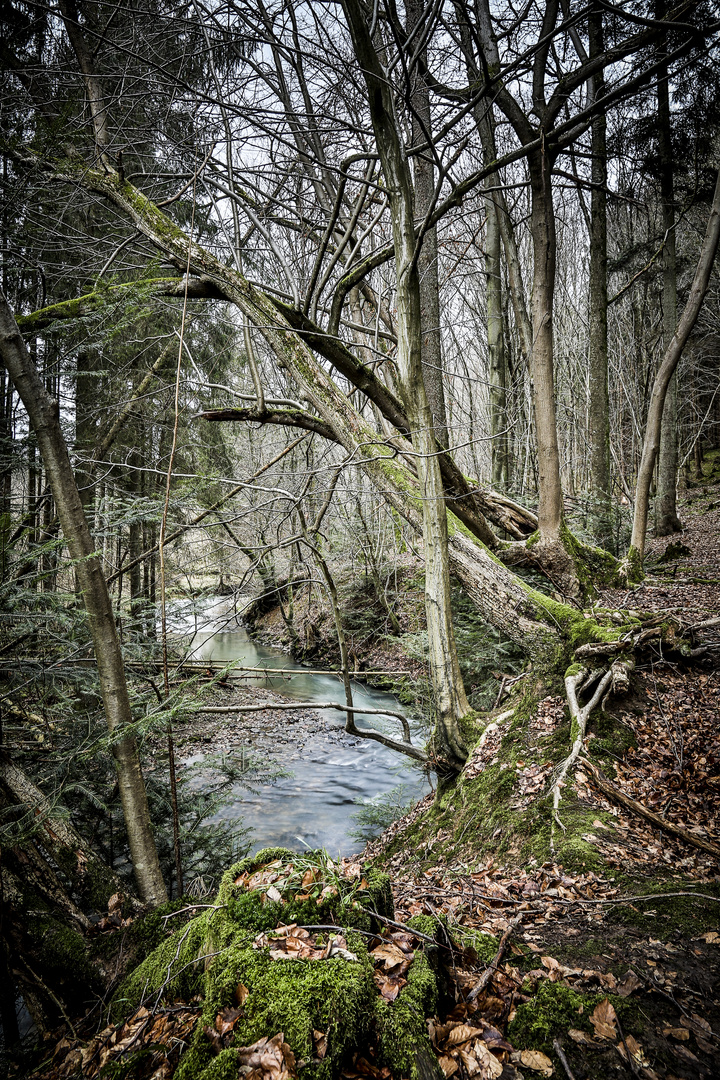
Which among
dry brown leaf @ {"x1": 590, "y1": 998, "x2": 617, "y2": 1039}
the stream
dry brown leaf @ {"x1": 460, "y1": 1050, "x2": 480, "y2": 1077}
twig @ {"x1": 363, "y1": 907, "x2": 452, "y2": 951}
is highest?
twig @ {"x1": 363, "y1": 907, "x2": 452, "y2": 951}

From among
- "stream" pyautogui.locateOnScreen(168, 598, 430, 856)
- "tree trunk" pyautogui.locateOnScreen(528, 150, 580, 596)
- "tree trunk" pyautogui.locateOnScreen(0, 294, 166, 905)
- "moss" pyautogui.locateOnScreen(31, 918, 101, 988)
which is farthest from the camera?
"stream" pyautogui.locateOnScreen(168, 598, 430, 856)

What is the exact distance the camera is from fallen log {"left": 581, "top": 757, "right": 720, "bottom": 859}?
318 cm

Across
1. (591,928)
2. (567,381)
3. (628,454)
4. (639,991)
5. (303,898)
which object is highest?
(567,381)

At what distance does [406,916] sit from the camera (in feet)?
7.84

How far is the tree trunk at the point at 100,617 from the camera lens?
3656mm

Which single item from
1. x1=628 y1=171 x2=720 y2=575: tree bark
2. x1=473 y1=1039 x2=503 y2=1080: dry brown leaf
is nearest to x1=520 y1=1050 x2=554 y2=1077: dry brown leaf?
x1=473 y1=1039 x2=503 y2=1080: dry brown leaf

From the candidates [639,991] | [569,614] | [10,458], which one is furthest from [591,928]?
[10,458]

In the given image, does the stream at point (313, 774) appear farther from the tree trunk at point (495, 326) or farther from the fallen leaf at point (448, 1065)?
the tree trunk at point (495, 326)

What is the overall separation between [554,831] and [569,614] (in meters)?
2.43

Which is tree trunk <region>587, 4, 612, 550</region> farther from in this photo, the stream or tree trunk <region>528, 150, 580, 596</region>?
the stream

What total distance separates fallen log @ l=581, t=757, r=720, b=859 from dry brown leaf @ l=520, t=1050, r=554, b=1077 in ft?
6.81

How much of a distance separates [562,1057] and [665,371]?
8175mm

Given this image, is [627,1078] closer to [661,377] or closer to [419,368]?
[419,368]

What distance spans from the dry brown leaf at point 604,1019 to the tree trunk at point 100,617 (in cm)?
321
